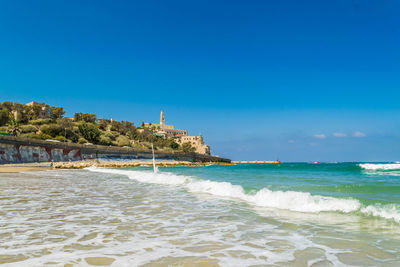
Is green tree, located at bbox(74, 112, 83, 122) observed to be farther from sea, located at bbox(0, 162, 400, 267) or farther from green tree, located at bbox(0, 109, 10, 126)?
sea, located at bbox(0, 162, 400, 267)

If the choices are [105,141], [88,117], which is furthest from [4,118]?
[88,117]

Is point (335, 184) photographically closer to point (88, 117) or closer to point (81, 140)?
point (81, 140)

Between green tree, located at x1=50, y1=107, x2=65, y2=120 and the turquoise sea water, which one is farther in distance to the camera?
green tree, located at x1=50, y1=107, x2=65, y2=120

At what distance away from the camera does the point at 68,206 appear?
9211 mm

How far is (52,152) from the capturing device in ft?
208

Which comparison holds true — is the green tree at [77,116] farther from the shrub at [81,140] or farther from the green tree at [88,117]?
the shrub at [81,140]

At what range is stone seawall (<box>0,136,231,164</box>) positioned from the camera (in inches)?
2074

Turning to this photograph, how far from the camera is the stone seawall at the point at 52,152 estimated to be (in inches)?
2074

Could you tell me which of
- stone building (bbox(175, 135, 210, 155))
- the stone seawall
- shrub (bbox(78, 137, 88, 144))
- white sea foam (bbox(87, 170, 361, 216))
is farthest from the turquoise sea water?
stone building (bbox(175, 135, 210, 155))

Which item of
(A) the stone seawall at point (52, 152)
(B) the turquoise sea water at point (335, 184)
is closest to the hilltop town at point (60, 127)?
(A) the stone seawall at point (52, 152)

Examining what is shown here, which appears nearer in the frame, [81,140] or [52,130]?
[52,130]

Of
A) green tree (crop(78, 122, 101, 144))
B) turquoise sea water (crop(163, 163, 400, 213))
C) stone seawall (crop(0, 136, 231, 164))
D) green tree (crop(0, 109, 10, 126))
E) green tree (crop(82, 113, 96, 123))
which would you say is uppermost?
green tree (crop(82, 113, 96, 123))

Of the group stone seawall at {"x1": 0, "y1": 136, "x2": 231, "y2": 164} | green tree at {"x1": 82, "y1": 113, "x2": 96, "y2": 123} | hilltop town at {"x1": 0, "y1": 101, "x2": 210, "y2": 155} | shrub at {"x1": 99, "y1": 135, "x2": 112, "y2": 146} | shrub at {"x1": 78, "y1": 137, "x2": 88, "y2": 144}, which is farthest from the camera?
green tree at {"x1": 82, "y1": 113, "x2": 96, "y2": 123}

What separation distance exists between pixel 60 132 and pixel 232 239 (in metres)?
94.4
